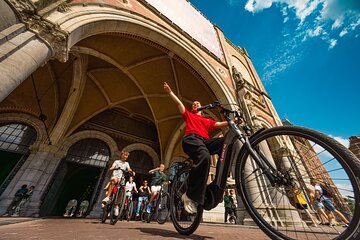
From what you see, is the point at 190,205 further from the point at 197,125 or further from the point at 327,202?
the point at 327,202

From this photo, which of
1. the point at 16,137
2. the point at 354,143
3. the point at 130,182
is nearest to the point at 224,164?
the point at 130,182

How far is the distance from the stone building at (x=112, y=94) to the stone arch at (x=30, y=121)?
0.04 m

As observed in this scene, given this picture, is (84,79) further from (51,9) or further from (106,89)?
(51,9)

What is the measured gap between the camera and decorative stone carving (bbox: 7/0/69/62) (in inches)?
123

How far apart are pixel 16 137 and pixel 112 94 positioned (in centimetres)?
543

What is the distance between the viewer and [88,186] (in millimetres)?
17781

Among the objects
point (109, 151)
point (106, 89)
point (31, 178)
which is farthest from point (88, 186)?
point (106, 89)

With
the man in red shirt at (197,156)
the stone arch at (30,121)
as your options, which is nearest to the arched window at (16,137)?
the stone arch at (30,121)

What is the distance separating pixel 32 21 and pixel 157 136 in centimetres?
1151

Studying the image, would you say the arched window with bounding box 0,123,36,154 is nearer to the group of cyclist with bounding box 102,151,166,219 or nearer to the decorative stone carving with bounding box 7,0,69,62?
the group of cyclist with bounding box 102,151,166,219

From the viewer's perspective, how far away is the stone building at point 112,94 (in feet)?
23.9

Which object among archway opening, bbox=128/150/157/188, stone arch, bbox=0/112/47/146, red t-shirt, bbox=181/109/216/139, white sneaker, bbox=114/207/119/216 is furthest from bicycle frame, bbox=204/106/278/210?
archway opening, bbox=128/150/157/188

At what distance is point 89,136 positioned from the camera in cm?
1121

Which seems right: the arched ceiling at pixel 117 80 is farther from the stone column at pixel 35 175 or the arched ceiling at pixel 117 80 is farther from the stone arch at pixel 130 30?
the stone column at pixel 35 175
